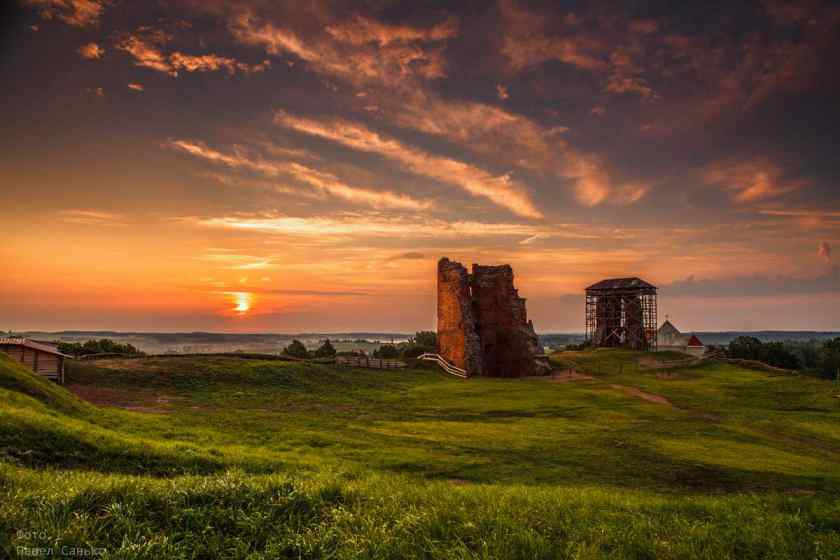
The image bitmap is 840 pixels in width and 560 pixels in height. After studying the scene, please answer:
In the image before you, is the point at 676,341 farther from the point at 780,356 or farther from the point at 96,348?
the point at 96,348

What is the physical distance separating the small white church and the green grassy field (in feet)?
121

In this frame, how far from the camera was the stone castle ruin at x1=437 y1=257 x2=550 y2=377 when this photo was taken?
5138 cm

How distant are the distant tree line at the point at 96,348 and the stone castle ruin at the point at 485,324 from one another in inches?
1155

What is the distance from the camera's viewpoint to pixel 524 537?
5691 millimetres

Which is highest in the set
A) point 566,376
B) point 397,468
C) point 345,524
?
point 345,524

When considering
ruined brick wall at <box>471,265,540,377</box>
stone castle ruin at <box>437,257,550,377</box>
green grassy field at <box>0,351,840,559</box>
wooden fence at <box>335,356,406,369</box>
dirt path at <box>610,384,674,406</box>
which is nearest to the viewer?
green grassy field at <box>0,351,840,559</box>

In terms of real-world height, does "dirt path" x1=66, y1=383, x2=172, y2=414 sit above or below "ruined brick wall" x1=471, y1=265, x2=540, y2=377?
below

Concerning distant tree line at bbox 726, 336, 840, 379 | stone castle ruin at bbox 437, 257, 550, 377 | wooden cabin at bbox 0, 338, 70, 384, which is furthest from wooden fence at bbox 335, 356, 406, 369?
distant tree line at bbox 726, 336, 840, 379

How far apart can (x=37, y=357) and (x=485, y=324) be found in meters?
41.6

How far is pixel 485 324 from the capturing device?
56.8 m

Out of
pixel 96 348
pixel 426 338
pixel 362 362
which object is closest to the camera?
pixel 362 362

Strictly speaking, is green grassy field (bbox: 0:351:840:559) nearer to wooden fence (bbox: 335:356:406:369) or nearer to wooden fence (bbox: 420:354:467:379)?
wooden fence (bbox: 335:356:406:369)

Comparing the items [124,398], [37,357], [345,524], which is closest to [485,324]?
[124,398]

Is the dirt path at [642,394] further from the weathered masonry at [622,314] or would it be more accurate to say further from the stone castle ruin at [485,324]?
the weathered masonry at [622,314]
